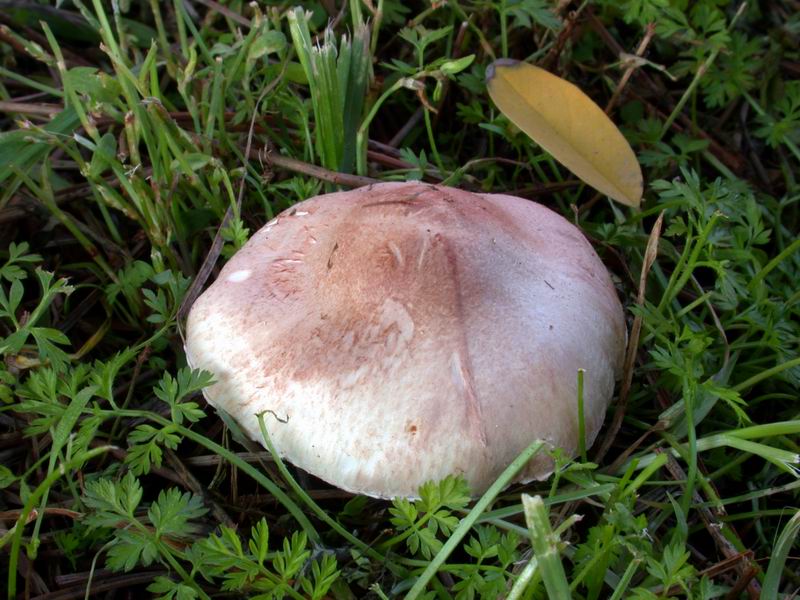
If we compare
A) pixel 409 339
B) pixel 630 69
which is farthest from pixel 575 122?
pixel 409 339

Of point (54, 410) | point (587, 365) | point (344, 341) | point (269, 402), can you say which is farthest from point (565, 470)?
point (54, 410)

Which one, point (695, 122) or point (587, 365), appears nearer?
point (587, 365)

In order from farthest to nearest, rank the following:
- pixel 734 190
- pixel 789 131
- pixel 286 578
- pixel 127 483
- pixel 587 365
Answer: pixel 789 131 < pixel 734 190 < pixel 587 365 < pixel 127 483 < pixel 286 578

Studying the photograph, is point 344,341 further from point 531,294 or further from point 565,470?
point 565,470

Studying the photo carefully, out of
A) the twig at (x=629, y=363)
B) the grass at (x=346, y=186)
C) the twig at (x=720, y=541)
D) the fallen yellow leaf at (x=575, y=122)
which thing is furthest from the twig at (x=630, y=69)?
the twig at (x=720, y=541)

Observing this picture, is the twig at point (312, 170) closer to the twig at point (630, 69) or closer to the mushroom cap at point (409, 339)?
the mushroom cap at point (409, 339)

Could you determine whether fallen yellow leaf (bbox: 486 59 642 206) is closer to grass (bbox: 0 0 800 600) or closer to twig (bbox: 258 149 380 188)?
grass (bbox: 0 0 800 600)
